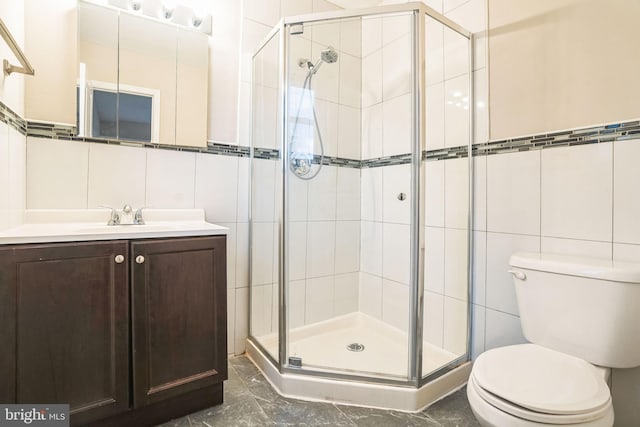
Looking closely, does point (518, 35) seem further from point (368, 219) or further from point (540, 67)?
point (368, 219)

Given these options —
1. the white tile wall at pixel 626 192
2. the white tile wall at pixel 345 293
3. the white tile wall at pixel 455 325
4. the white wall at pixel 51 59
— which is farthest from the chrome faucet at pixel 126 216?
the white tile wall at pixel 626 192

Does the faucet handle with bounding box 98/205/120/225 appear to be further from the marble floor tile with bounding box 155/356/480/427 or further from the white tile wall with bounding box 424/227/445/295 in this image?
the white tile wall with bounding box 424/227/445/295

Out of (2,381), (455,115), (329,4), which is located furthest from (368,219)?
(2,381)

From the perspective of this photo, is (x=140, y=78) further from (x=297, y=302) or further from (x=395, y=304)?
(x=395, y=304)

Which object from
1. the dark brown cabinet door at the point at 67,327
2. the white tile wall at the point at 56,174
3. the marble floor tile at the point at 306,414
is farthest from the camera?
the white tile wall at the point at 56,174

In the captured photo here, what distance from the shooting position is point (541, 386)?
1.02 meters

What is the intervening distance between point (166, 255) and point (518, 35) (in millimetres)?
1944

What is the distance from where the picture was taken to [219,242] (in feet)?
4.82

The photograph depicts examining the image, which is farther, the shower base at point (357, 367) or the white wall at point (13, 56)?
the shower base at point (357, 367)

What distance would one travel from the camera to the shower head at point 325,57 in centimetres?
193

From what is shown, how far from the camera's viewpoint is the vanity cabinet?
1.10 m

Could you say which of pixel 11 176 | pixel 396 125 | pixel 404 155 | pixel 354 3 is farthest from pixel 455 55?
pixel 11 176

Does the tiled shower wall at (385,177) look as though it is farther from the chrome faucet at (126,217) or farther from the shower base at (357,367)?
the chrome faucet at (126,217)

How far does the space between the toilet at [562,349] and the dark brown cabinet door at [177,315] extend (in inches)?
42.7
